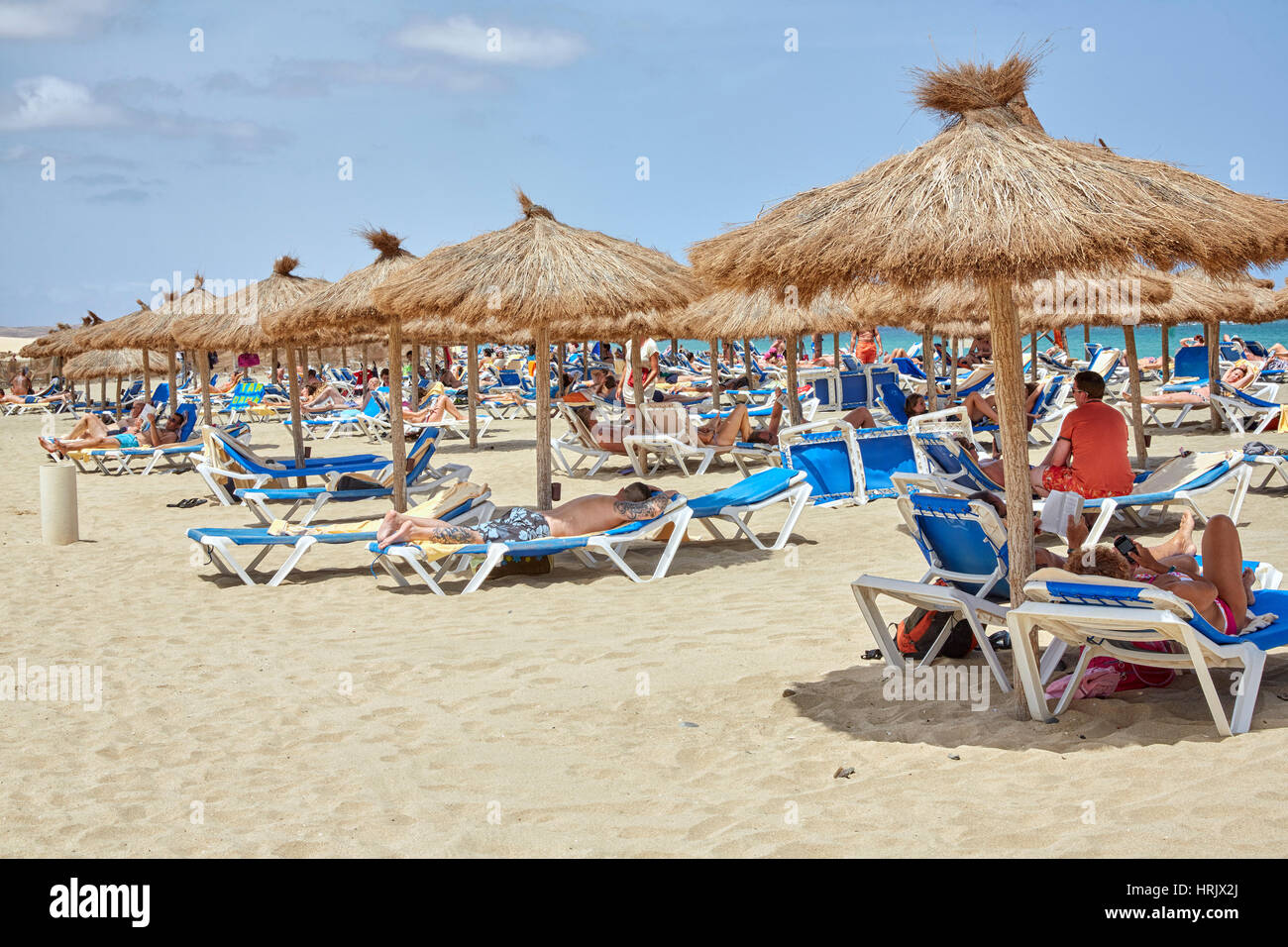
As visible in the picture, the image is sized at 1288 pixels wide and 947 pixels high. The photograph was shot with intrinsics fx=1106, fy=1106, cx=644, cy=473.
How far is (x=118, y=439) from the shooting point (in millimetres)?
14336

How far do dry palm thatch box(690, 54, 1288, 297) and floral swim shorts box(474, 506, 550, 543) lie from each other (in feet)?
9.58

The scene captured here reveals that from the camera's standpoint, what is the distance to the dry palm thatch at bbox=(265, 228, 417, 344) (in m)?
9.14

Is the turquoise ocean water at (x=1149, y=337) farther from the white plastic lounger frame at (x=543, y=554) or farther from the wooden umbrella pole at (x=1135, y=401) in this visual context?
the white plastic lounger frame at (x=543, y=554)

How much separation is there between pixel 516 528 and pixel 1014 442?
350cm

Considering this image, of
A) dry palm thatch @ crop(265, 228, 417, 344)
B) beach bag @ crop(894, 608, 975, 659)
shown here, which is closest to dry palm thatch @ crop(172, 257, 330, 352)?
dry palm thatch @ crop(265, 228, 417, 344)

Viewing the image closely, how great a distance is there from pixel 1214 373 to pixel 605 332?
7.84 metres

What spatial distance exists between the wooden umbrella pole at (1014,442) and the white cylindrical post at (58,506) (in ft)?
24.5

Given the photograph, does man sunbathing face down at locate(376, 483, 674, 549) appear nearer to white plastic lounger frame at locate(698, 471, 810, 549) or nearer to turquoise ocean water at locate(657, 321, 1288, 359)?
white plastic lounger frame at locate(698, 471, 810, 549)

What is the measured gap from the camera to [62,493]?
869 cm

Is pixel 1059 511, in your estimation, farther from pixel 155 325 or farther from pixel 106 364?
pixel 106 364

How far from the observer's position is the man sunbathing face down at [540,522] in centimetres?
658

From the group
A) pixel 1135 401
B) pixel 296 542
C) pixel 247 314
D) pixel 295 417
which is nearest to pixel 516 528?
pixel 296 542
